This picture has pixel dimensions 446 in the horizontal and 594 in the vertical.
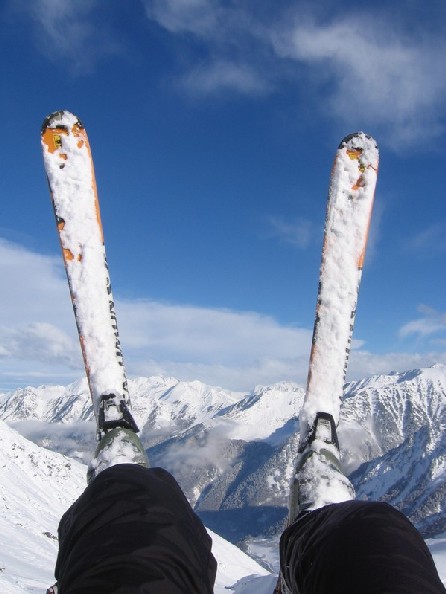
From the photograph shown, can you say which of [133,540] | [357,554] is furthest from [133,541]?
[357,554]

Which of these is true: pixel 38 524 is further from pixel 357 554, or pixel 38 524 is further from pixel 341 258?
pixel 357 554

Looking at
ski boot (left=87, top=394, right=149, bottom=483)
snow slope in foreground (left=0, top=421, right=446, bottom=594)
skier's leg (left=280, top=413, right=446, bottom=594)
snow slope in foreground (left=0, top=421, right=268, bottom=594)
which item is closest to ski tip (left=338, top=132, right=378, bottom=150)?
ski boot (left=87, top=394, right=149, bottom=483)

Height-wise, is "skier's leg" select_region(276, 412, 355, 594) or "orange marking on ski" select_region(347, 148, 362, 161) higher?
"orange marking on ski" select_region(347, 148, 362, 161)

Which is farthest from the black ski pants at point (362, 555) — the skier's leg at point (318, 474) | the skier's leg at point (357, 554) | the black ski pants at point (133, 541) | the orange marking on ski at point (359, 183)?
the orange marking on ski at point (359, 183)

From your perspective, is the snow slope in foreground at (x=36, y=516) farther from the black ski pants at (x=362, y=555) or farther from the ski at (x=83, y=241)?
the black ski pants at (x=362, y=555)

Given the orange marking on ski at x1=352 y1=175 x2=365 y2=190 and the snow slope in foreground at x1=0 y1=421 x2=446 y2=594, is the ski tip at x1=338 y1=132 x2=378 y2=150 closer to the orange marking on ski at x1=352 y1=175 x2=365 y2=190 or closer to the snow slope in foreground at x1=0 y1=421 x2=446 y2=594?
the orange marking on ski at x1=352 y1=175 x2=365 y2=190

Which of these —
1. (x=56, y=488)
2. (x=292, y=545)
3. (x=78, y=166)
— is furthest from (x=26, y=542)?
(x=292, y=545)
